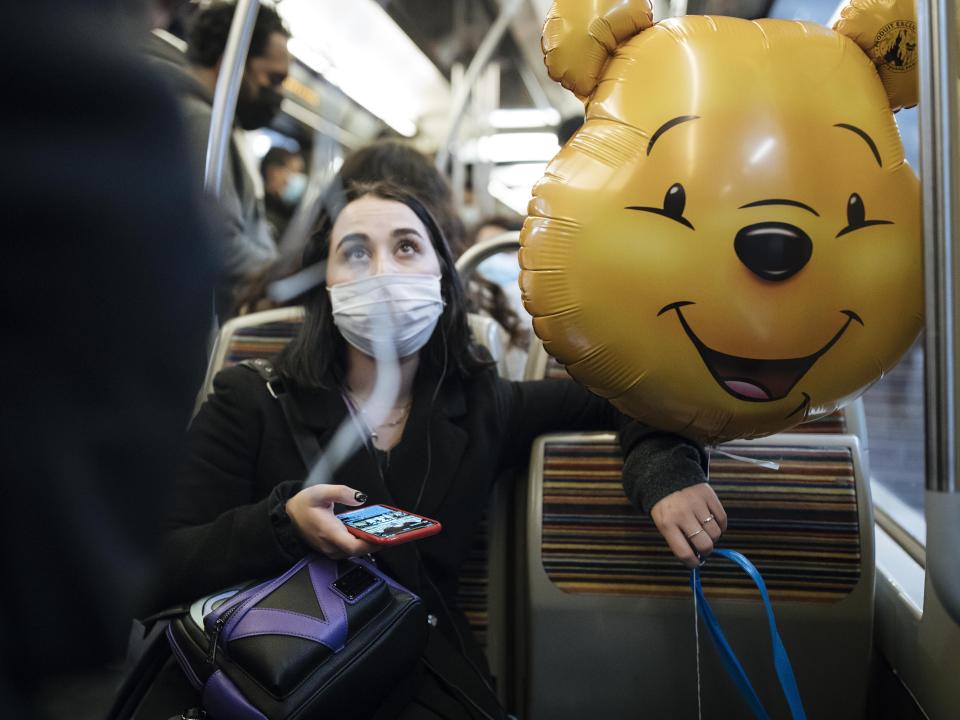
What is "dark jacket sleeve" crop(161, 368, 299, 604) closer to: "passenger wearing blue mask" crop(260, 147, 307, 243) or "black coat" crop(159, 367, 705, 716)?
"black coat" crop(159, 367, 705, 716)

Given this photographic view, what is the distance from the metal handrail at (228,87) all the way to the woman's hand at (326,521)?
827mm

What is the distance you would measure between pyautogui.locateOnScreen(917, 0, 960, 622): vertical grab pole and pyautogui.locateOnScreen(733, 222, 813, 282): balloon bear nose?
0.13 metres

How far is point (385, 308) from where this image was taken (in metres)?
1.49

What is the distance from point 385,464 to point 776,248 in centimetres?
94

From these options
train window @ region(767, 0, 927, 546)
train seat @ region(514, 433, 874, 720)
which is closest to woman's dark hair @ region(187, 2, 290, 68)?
train window @ region(767, 0, 927, 546)

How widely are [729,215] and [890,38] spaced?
0.33 meters

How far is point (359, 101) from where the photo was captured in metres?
6.09

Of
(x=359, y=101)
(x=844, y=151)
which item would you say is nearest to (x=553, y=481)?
(x=844, y=151)

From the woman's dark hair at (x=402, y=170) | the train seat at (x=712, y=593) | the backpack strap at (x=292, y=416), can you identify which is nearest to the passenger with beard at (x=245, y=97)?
the woman's dark hair at (x=402, y=170)

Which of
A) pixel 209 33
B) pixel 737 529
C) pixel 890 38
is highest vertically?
pixel 209 33

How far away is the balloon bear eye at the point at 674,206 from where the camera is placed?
2.88ft

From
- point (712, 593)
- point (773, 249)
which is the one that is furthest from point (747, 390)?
point (712, 593)

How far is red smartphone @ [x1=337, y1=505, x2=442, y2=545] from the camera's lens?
1.12m

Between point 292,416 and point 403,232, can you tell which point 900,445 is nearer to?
point 403,232
